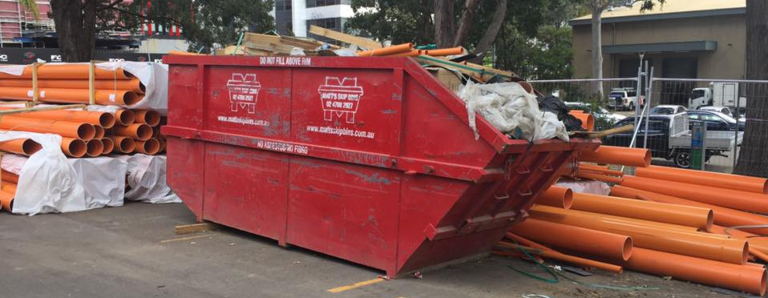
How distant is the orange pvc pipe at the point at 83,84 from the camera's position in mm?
10719

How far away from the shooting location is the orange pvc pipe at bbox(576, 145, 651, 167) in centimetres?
762

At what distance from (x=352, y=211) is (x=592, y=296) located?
242 centimetres

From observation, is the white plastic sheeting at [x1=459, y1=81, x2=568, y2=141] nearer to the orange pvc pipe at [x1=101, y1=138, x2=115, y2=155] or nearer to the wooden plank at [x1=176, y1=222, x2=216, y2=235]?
the wooden plank at [x1=176, y1=222, x2=216, y2=235]

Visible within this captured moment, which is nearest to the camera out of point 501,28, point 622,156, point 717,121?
point 622,156

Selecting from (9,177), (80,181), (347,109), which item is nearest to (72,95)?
(9,177)

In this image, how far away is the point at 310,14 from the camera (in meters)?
66.9

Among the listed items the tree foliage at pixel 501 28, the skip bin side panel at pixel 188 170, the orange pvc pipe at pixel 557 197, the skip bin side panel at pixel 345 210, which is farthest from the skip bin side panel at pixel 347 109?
the tree foliage at pixel 501 28

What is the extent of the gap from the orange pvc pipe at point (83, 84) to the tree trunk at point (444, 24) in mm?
7236

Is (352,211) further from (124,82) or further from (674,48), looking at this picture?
(674,48)

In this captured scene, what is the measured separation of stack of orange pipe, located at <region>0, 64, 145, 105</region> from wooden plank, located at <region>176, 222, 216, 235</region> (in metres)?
3.23

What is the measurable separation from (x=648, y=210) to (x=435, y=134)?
2.91 metres

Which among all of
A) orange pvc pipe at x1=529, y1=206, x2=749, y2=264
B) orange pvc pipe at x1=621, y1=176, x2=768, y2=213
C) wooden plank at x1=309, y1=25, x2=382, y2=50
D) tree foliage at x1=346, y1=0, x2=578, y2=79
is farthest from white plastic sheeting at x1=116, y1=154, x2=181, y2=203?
tree foliage at x1=346, y1=0, x2=578, y2=79

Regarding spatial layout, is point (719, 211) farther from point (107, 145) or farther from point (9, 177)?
point (9, 177)

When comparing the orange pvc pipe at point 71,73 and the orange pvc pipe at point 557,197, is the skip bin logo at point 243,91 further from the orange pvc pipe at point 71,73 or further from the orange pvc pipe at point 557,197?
the orange pvc pipe at point 71,73
